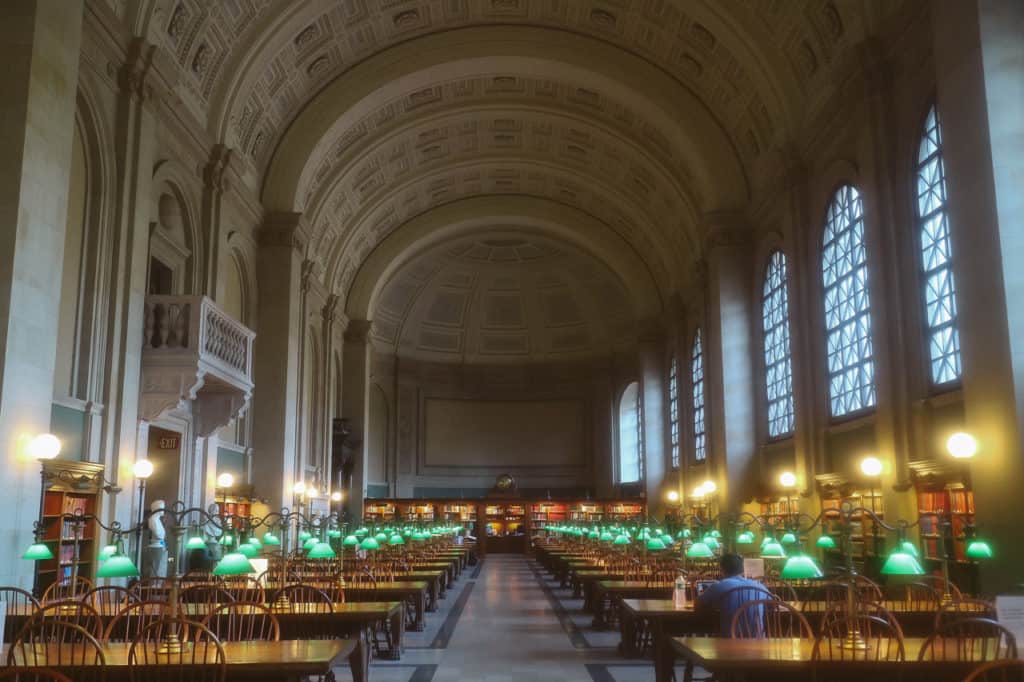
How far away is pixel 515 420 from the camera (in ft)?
139

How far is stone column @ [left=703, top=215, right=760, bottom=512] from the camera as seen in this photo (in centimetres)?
2297

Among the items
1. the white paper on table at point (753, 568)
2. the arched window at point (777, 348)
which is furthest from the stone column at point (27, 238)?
the arched window at point (777, 348)

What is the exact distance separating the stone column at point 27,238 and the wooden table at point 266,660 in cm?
425

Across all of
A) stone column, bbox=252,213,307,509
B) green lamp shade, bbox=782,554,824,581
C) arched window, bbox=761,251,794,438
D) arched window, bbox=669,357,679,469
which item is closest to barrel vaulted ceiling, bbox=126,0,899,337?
stone column, bbox=252,213,307,509

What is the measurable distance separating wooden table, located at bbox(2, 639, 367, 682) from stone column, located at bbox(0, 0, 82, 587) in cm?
425

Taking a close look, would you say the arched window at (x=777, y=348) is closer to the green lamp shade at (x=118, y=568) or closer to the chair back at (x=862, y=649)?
the chair back at (x=862, y=649)

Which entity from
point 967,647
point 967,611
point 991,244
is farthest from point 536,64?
point 967,647

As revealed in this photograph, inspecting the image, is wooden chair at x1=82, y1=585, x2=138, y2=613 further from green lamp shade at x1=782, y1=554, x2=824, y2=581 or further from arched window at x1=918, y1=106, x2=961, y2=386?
arched window at x1=918, y1=106, x2=961, y2=386

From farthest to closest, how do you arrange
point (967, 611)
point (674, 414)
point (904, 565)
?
point (674, 414) → point (967, 611) → point (904, 565)

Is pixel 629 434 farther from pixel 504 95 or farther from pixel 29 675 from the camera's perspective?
pixel 29 675

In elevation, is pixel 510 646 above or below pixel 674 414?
below

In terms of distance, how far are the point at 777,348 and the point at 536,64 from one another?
31.7 ft

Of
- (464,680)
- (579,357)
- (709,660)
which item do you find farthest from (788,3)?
(579,357)

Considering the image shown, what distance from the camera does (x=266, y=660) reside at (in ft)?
19.6
